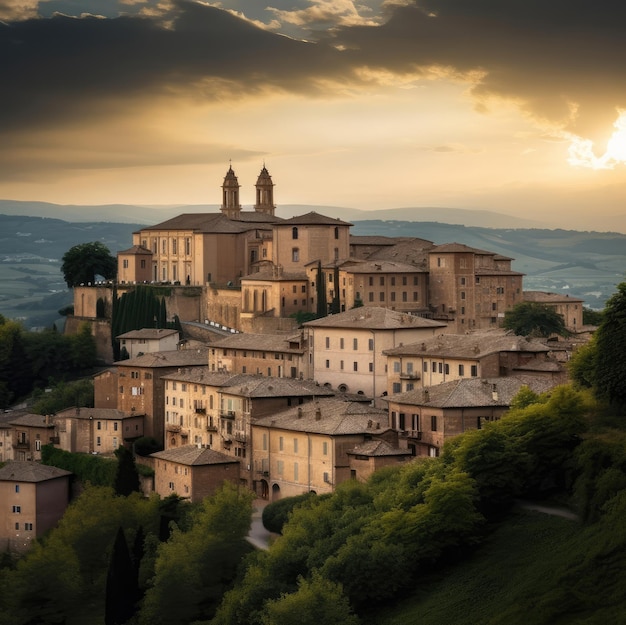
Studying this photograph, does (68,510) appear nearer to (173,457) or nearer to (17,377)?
(173,457)

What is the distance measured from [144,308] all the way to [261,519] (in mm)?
35642

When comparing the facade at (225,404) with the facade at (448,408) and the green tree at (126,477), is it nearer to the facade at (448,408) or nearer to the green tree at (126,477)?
the green tree at (126,477)

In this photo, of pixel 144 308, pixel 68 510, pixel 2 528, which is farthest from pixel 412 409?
pixel 144 308

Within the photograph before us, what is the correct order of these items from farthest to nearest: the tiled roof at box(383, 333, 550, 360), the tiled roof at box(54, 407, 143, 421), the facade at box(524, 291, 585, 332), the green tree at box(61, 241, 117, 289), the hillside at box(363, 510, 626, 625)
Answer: the green tree at box(61, 241, 117, 289) < the facade at box(524, 291, 585, 332) < the tiled roof at box(54, 407, 143, 421) < the tiled roof at box(383, 333, 550, 360) < the hillside at box(363, 510, 626, 625)

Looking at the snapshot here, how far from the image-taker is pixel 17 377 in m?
90.6

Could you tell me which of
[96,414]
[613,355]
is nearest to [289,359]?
[96,414]

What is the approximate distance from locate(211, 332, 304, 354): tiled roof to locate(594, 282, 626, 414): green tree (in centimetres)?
1965

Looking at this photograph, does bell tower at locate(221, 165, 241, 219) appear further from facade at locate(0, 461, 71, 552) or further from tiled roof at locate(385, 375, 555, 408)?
tiled roof at locate(385, 375, 555, 408)

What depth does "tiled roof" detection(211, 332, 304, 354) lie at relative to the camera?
69.4 meters

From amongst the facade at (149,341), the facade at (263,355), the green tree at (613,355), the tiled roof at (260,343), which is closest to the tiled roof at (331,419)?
the facade at (263,355)

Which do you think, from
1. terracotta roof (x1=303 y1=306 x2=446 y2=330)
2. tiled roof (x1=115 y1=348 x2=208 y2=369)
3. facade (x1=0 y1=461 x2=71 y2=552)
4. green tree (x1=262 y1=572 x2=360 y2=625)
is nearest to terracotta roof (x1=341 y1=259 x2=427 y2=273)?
tiled roof (x1=115 y1=348 x2=208 y2=369)

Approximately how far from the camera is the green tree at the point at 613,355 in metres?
49.1

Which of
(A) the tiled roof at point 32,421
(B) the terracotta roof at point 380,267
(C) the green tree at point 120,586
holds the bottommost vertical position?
(C) the green tree at point 120,586

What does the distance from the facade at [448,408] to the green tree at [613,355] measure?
13.8 ft
